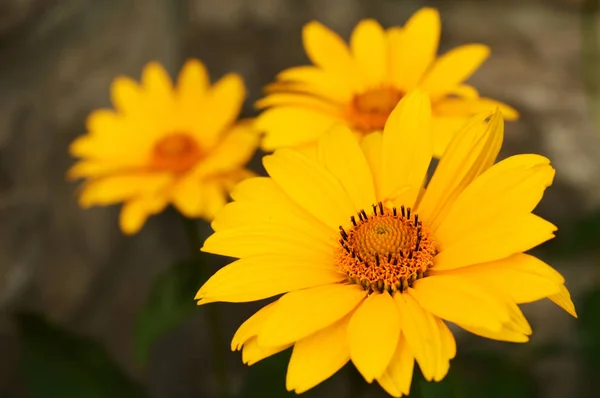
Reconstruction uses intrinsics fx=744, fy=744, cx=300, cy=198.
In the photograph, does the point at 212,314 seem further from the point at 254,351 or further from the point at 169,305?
the point at 254,351

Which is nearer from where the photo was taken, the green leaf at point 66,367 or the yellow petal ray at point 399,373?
the yellow petal ray at point 399,373

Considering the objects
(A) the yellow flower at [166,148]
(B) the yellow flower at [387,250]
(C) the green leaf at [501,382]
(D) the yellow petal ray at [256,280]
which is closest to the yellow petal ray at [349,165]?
(B) the yellow flower at [387,250]

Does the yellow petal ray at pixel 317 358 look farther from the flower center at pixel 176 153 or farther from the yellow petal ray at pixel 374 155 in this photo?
the flower center at pixel 176 153

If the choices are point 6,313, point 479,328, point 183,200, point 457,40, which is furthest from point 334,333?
point 457,40

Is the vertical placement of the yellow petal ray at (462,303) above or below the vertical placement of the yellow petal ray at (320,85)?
below

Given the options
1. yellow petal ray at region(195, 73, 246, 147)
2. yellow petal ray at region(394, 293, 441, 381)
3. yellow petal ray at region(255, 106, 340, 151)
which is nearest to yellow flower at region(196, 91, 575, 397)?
yellow petal ray at region(394, 293, 441, 381)
